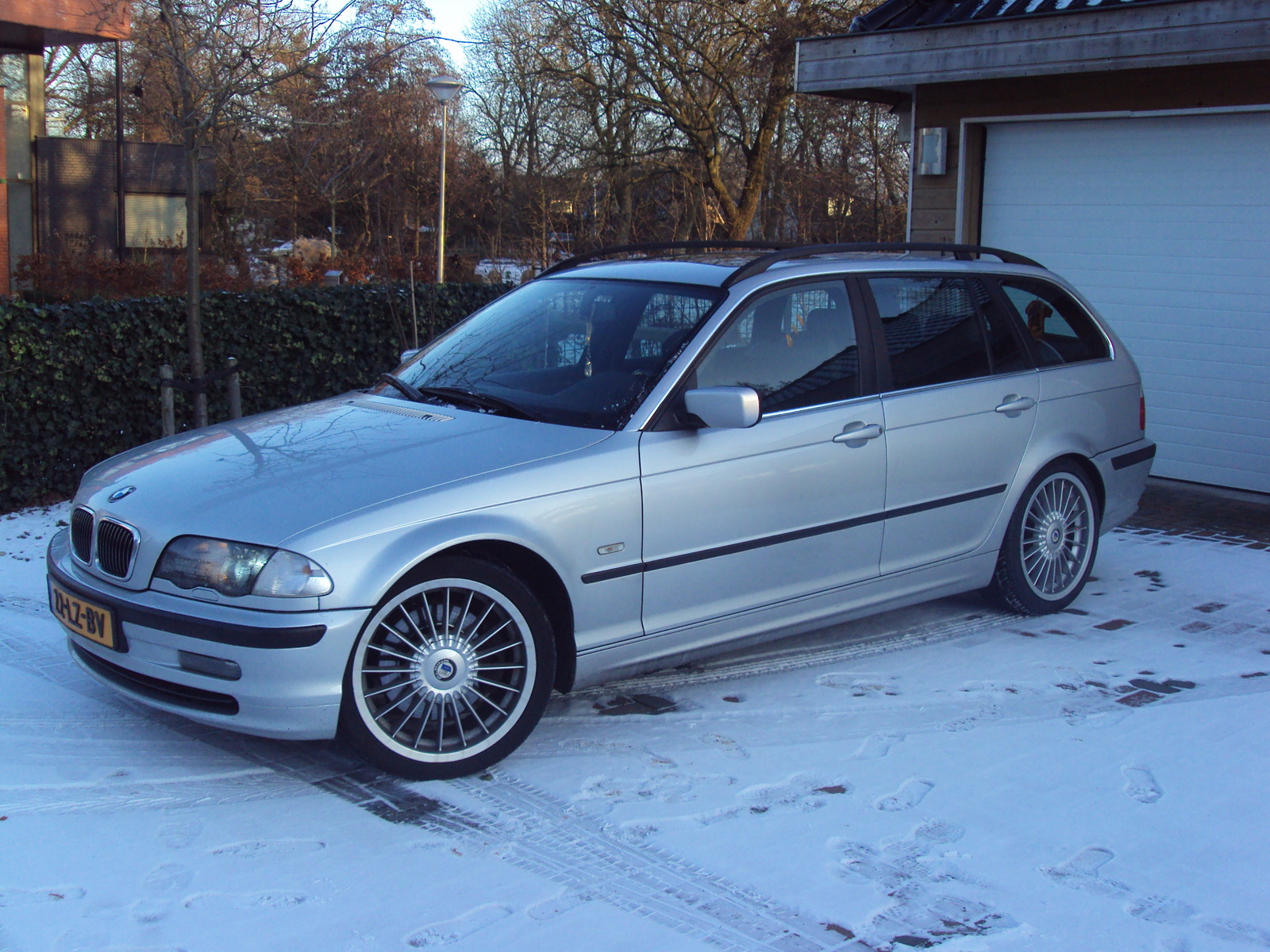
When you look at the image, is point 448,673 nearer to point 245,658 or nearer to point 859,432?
point 245,658

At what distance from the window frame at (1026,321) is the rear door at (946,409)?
4cm

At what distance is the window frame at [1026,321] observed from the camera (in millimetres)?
5699

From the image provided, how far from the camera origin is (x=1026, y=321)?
576 cm

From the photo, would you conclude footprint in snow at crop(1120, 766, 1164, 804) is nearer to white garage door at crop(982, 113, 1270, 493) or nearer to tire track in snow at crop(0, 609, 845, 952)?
tire track in snow at crop(0, 609, 845, 952)

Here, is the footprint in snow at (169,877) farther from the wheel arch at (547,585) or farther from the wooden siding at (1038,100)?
the wooden siding at (1038,100)

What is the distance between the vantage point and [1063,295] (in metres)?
6.03

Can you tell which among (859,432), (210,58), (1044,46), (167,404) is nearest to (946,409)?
(859,432)

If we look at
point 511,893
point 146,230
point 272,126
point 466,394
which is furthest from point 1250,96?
point 146,230

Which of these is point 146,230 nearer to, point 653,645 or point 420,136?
point 420,136

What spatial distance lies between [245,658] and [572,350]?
187 cm

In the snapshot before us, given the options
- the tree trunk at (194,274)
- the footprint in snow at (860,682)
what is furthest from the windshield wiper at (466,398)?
the tree trunk at (194,274)

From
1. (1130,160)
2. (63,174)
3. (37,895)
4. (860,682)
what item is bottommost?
(37,895)

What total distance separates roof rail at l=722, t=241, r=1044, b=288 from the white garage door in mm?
3055

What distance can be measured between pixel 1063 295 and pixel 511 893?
4.26 metres
